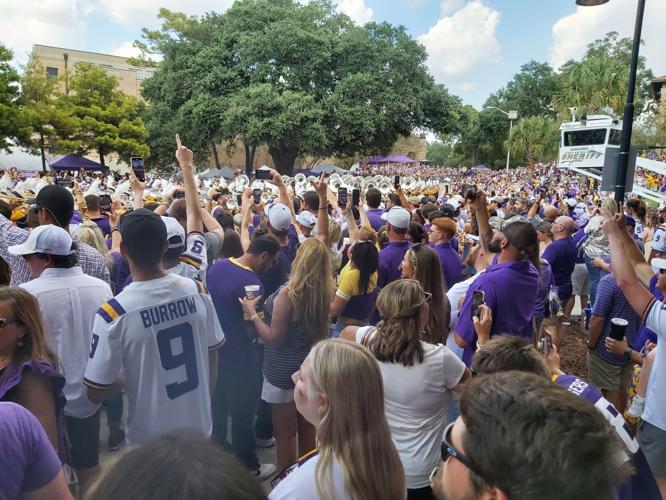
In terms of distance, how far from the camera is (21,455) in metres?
1.59

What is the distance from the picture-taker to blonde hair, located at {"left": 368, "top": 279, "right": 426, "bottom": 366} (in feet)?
8.19

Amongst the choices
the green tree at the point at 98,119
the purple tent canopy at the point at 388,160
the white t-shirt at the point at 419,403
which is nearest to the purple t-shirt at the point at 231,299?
the white t-shirt at the point at 419,403

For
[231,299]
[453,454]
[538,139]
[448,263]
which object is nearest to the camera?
[453,454]

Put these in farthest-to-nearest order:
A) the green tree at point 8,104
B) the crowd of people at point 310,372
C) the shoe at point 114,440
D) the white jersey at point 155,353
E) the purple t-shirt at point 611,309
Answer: the green tree at point 8,104 → the purple t-shirt at point 611,309 → the shoe at point 114,440 → the white jersey at point 155,353 → the crowd of people at point 310,372

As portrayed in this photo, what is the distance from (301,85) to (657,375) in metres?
32.7

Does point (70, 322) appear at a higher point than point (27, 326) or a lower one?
Answer: lower

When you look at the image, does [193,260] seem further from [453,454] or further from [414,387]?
[453,454]

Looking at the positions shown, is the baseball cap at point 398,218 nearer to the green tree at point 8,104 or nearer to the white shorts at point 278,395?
the white shorts at point 278,395

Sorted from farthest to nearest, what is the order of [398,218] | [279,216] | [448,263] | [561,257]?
[561,257], [448,263], [398,218], [279,216]

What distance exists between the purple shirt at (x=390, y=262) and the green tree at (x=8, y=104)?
32.7 m

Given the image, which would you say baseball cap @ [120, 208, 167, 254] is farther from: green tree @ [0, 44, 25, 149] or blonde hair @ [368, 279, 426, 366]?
green tree @ [0, 44, 25, 149]

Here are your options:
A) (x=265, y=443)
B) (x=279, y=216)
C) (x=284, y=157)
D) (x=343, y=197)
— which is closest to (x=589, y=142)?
(x=284, y=157)

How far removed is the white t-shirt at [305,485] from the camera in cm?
158

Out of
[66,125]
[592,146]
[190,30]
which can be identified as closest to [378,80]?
[592,146]
